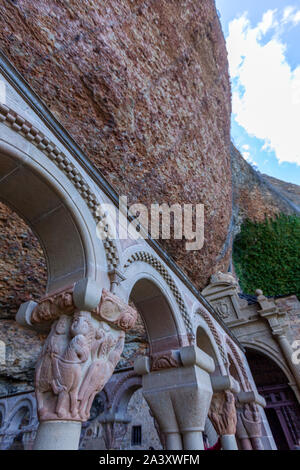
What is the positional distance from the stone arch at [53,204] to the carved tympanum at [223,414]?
3429 millimetres

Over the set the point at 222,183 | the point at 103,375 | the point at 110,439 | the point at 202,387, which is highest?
the point at 222,183

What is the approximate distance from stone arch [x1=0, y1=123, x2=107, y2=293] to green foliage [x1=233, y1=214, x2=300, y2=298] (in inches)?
459

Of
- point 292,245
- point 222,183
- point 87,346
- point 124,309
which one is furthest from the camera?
point 292,245

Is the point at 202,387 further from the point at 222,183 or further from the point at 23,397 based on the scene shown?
the point at 222,183

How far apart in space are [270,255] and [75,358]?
1375cm

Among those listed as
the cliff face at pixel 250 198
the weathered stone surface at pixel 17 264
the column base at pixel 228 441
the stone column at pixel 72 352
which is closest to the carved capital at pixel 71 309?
the stone column at pixel 72 352

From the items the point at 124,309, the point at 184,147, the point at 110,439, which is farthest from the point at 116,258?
the point at 184,147

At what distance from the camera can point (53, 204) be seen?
2320mm

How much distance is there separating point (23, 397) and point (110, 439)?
3.91 m

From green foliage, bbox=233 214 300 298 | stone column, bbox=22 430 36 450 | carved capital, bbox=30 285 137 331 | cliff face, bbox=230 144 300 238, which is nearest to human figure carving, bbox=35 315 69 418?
carved capital, bbox=30 285 137 331

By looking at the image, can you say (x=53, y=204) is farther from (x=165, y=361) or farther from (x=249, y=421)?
(x=249, y=421)

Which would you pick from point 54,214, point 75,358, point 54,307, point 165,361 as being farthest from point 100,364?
point 165,361

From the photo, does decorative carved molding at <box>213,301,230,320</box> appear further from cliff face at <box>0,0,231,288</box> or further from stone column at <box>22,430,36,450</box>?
stone column at <box>22,430,36,450</box>

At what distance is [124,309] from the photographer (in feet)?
7.57
